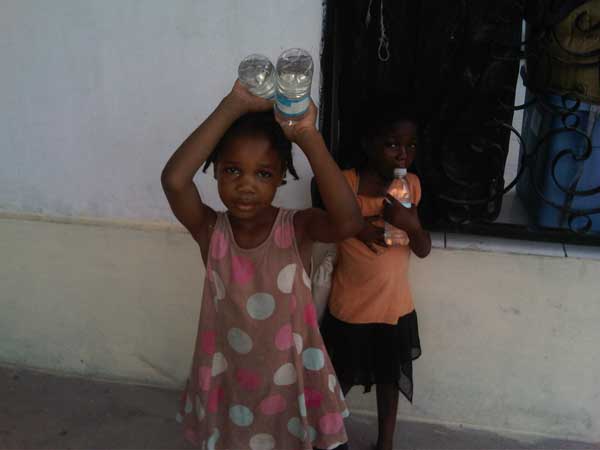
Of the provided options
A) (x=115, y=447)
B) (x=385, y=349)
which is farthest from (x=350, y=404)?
(x=115, y=447)

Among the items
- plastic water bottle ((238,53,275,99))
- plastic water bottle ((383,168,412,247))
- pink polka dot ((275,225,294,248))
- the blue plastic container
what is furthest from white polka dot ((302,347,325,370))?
the blue plastic container

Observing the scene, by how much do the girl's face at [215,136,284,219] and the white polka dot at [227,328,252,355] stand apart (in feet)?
1.28

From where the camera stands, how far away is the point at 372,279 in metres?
2.19

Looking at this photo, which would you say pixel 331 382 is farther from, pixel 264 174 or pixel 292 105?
pixel 292 105

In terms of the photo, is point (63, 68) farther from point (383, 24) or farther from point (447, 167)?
point (447, 167)

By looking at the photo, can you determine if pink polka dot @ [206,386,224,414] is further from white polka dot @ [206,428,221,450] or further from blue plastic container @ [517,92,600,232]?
blue plastic container @ [517,92,600,232]

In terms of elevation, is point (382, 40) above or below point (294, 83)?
above

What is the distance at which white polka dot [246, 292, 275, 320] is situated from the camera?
6.17 ft

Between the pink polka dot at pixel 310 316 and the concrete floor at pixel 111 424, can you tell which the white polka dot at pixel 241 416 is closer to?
the pink polka dot at pixel 310 316

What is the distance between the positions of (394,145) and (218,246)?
2.22ft

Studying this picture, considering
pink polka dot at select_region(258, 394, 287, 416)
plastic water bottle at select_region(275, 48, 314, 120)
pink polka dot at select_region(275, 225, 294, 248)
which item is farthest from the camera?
pink polka dot at select_region(258, 394, 287, 416)

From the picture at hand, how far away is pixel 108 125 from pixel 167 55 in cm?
42

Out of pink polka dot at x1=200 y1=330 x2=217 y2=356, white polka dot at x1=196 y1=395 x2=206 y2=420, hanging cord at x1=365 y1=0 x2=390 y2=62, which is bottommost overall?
white polka dot at x1=196 y1=395 x2=206 y2=420

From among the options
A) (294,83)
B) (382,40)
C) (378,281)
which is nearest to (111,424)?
(378,281)
